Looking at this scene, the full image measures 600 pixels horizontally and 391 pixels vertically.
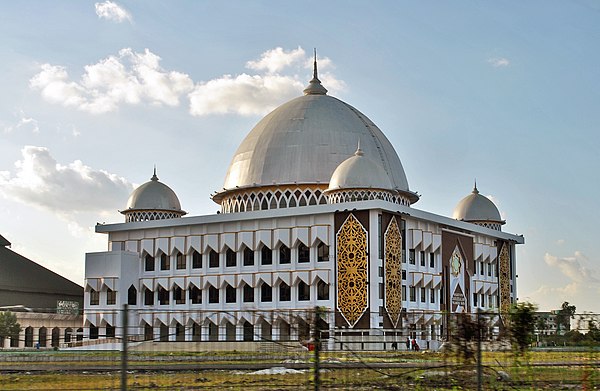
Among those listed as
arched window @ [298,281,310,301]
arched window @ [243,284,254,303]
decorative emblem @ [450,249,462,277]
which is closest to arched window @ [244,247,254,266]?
arched window @ [243,284,254,303]

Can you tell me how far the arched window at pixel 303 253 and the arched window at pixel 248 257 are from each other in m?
3.39

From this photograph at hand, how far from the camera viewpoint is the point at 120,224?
198ft

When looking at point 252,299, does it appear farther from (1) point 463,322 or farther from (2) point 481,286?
(1) point 463,322

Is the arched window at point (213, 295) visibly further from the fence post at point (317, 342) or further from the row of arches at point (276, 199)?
the fence post at point (317, 342)

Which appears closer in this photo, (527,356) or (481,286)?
(527,356)

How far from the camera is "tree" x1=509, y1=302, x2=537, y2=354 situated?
14.2 meters

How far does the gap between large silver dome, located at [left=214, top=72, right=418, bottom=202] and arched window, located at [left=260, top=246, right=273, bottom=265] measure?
5679mm

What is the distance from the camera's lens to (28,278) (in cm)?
7556

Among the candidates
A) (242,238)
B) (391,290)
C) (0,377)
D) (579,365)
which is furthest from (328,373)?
(242,238)

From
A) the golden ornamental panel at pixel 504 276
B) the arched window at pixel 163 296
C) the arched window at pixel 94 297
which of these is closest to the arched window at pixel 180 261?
the arched window at pixel 163 296

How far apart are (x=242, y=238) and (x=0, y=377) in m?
35.4

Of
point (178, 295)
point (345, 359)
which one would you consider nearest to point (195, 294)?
point (178, 295)

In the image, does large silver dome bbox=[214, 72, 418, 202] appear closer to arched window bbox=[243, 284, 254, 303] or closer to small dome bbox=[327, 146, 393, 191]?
small dome bbox=[327, 146, 393, 191]

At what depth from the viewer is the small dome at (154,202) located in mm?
62656
